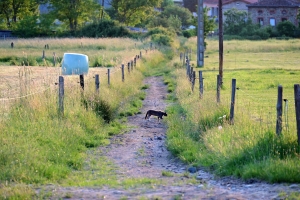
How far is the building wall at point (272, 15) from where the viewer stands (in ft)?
325

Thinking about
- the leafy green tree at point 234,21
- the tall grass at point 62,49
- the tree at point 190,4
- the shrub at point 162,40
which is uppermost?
the tree at point 190,4

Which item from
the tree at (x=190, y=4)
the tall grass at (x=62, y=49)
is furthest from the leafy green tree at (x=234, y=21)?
the tall grass at (x=62, y=49)

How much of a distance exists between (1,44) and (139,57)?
27448 mm

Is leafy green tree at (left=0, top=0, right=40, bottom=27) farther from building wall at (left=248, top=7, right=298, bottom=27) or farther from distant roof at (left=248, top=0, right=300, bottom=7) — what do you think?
building wall at (left=248, top=7, right=298, bottom=27)

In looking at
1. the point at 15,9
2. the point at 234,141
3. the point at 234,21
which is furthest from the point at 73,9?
the point at 234,141

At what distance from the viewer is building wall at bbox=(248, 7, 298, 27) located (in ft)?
325

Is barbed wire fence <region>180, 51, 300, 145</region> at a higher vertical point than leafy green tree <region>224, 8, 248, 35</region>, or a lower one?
lower

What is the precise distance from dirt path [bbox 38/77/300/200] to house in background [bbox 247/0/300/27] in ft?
282

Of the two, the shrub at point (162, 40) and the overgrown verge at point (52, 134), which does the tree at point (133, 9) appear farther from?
the overgrown verge at point (52, 134)

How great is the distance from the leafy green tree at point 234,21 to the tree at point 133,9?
1308 cm

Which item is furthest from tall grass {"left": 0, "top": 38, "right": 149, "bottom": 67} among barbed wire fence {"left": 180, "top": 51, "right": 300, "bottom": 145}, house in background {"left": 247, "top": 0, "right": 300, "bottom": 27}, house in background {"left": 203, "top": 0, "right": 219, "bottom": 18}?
house in background {"left": 203, "top": 0, "right": 219, "bottom": 18}

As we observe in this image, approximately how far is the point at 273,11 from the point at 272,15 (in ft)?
2.58

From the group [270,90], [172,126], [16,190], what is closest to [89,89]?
[172,126]

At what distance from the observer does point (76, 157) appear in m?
11.8
